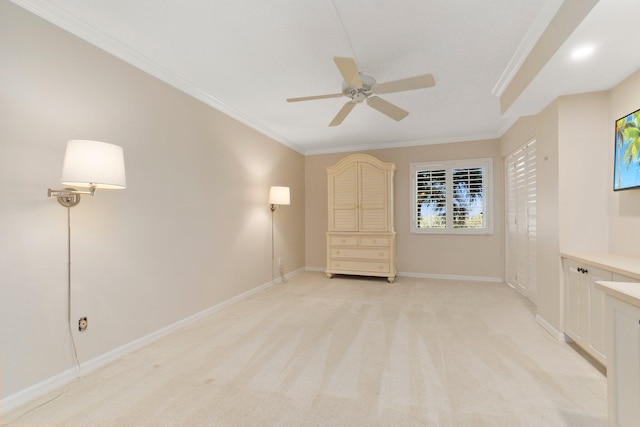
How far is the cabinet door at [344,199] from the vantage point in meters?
4.84

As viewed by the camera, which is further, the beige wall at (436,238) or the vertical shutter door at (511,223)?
the beige wall at (436,238)

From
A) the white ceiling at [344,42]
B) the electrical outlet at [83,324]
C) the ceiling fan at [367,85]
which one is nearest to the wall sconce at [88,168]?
the electrical outlet at [83,324]

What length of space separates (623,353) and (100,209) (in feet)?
10.6

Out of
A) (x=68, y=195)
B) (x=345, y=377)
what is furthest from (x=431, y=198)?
(x=68, y=195)

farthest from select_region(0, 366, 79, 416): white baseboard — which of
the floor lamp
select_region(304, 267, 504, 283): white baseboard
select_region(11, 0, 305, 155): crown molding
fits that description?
select_region(304, 267, 504, 283): white baseboard

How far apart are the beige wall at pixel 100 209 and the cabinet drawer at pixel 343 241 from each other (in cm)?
193

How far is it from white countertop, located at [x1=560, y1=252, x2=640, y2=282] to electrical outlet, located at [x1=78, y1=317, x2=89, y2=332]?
3.64 meters

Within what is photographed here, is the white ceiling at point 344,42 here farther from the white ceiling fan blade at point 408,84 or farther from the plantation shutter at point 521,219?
the plantation shutter at point 521,219

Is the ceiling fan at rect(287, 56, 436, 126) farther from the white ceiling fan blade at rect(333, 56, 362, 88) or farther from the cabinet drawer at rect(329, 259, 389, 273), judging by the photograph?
the cabinet drawer at rect(329, 259, 389, 273)

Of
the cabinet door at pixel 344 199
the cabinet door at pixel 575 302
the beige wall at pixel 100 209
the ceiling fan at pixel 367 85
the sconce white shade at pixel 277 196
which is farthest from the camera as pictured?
the cabinet door at pixel 344 199

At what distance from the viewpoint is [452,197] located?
4.92m

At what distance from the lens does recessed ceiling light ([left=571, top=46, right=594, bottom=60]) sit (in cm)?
178

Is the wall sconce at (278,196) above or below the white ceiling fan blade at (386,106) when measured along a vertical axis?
below

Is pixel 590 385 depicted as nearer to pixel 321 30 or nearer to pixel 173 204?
pixel 321 30
